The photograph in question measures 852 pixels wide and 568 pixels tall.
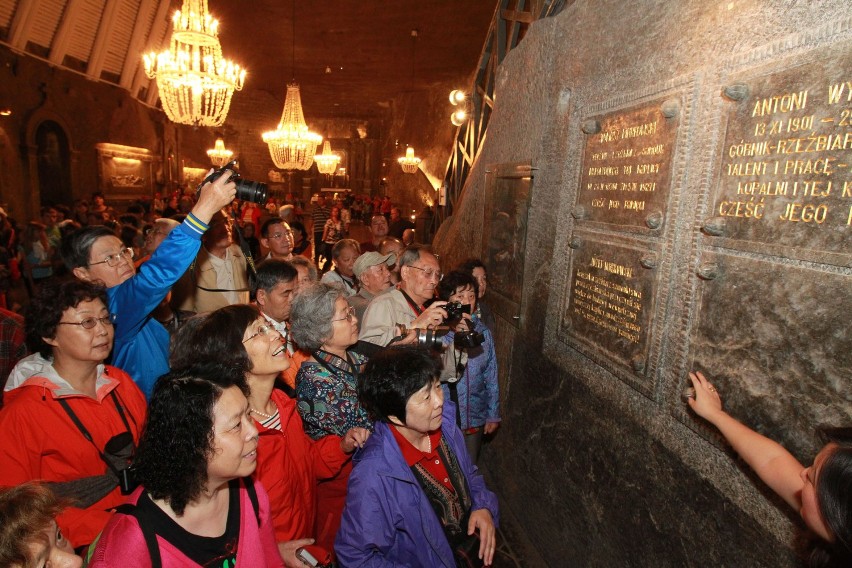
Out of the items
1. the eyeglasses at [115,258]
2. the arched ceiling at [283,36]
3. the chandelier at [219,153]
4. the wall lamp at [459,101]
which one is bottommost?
the eyeglasses at [115,258]

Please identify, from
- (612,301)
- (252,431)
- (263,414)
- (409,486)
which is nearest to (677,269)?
(612,301)

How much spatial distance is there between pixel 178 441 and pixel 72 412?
2.74ft

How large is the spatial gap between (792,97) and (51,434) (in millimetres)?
2686

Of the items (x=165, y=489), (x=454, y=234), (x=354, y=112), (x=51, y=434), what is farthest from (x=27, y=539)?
(x=354, y=112)

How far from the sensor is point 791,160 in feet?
4.59

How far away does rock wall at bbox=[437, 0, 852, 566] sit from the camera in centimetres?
135

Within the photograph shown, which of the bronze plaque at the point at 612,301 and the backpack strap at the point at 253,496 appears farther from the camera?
the bronze plaque at the point at 612,301

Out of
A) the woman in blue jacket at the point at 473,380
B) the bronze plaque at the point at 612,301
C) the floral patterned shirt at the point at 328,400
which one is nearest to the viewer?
the bronze plaque at the point at 612,301

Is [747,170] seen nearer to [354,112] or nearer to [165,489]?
[165,489]

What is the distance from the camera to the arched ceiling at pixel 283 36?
10.6 metres

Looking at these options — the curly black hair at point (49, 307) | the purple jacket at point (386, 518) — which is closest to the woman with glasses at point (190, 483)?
the purple jacket at point (386, 518)

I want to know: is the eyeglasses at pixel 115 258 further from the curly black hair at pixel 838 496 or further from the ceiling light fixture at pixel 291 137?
the ceiling light fixture at pixel 291 137

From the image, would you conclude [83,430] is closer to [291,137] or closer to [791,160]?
[791,160]

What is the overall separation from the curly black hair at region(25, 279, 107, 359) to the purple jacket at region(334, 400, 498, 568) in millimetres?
1322
